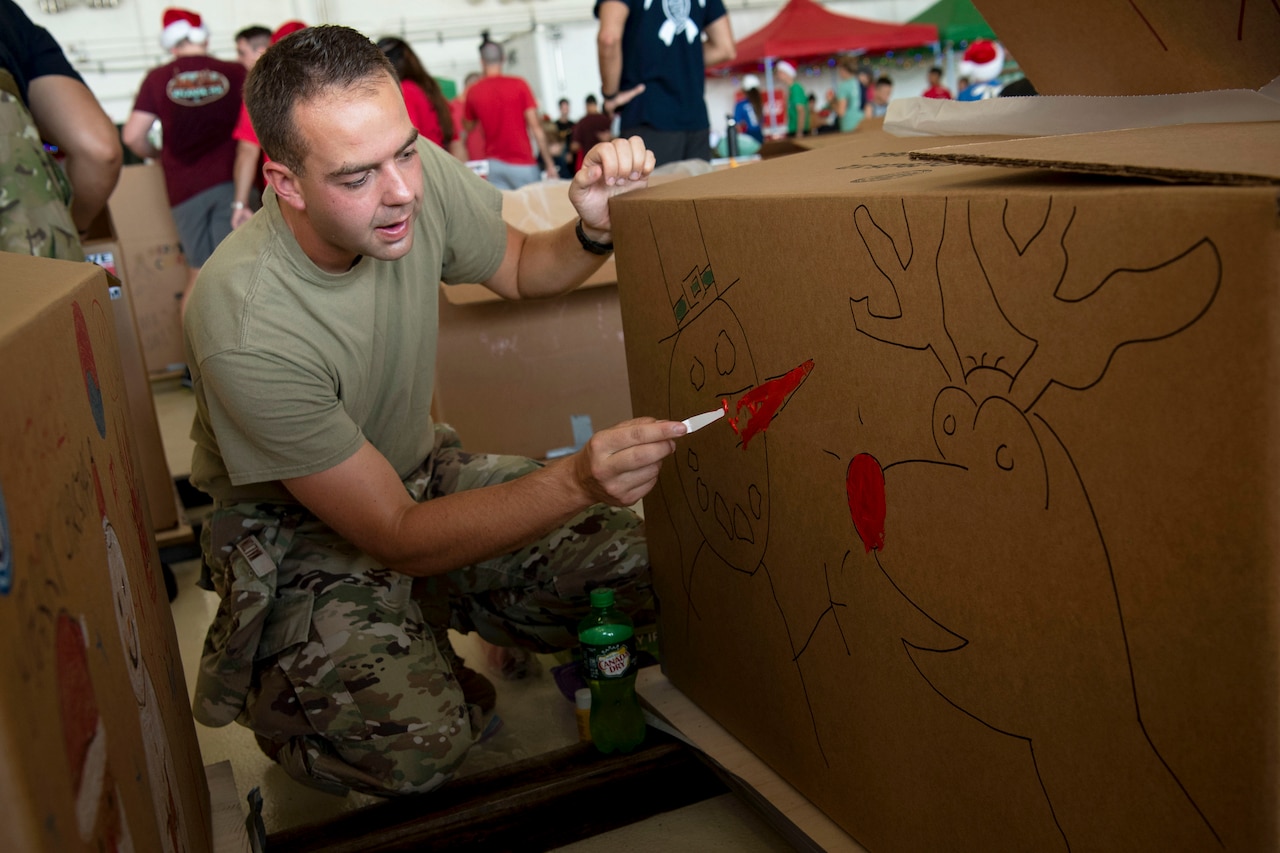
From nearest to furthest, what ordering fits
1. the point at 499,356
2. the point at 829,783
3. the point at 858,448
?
1. the point at 858,448
2. the point at 829,783
3. the point at 499,356

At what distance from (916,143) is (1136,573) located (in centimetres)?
61

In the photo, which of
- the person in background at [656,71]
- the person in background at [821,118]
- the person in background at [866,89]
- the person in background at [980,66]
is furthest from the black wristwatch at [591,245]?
the person in background at [866,89]

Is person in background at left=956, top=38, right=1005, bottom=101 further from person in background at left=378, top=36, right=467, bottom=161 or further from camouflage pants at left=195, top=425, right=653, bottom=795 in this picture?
camouflage pants at left=195, top=425, right=653, bottom=795

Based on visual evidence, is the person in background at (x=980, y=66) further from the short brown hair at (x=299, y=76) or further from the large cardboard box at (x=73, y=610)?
the large cardboard box at (x=73, y=610)

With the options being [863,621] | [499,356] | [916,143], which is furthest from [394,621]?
[499,356]

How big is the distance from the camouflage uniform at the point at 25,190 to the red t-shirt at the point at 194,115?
1744 mm

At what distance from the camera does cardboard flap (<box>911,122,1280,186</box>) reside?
509mm

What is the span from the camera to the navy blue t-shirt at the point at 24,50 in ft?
5.44

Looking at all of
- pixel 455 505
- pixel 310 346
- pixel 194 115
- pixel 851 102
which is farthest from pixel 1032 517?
pixel 851 102

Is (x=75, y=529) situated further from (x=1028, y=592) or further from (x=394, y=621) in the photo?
(x=394, y=621)

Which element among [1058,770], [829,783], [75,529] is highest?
[75,529]

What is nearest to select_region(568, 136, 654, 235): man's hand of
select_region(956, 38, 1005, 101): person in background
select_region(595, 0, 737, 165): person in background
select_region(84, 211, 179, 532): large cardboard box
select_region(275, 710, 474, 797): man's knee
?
select_region(275, 710, 474, 797): man's knee

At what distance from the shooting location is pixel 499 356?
2.32m

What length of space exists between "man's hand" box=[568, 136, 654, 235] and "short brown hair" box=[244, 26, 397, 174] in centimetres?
25
